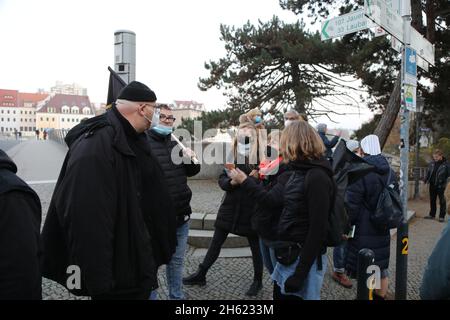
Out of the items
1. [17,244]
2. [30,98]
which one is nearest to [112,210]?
[17,244]

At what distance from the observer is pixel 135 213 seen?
6.44 ft

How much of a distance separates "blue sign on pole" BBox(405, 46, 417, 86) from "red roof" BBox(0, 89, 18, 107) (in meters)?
128

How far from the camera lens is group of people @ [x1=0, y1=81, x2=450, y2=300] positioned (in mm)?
1524

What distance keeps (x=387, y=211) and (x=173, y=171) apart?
2.05 meters

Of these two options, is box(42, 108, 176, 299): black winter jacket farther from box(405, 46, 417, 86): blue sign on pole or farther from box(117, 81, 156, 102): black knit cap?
box(405, 46, 417, 86): blue sign on pole

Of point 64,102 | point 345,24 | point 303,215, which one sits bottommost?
point 303,215

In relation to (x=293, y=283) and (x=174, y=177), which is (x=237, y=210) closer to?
(x=174, y=177)

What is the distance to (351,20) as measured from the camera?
13.4 feet

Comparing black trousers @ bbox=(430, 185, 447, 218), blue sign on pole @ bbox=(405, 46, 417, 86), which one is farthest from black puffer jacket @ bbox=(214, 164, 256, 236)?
black trousers @ bbox=(430, 185, 447, 218)

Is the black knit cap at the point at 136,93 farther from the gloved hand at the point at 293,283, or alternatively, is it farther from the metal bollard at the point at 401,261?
the metal bollard at the point at 401,261

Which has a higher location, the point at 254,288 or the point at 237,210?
the point at 237,210

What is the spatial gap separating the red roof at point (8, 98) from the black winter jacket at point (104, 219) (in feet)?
422
